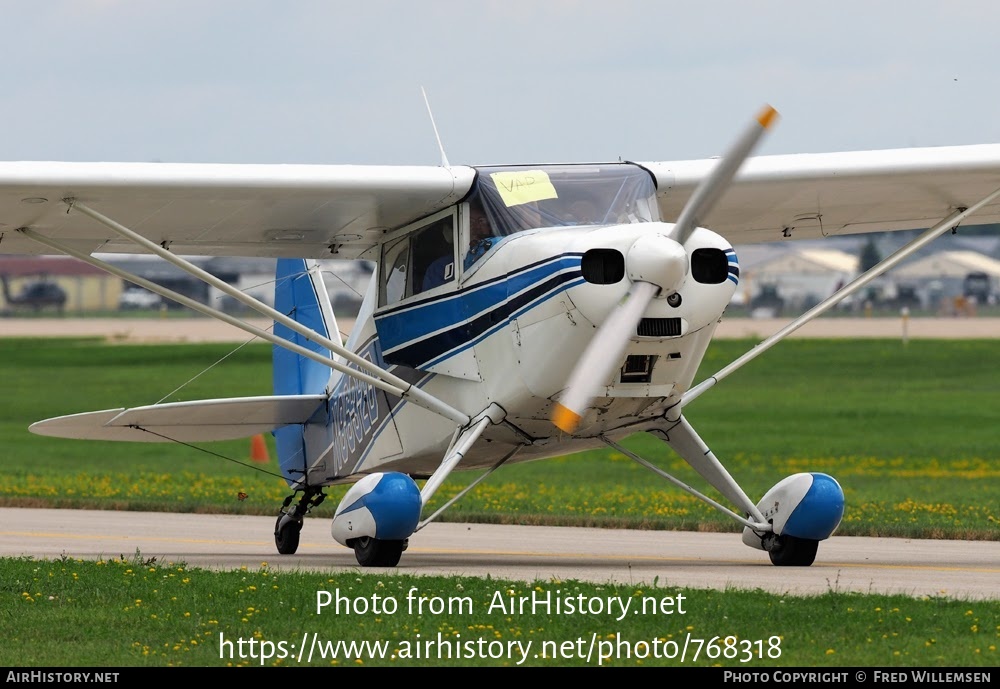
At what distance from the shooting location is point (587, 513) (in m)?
20.1

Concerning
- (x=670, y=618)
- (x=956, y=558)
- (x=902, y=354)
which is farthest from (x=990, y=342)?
(x=670, y=618)

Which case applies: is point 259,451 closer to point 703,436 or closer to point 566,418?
point 703,436

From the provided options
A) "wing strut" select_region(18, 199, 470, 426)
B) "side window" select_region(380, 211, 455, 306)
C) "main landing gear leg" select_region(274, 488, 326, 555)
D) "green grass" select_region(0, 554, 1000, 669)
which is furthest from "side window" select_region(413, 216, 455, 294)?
"main landing gear leg" select_region(274, 488, 326, 555)

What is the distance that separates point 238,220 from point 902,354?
Result: 44257 millimetres

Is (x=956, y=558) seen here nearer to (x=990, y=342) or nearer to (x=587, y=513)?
(x=587, y=513)

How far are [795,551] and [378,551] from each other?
3410 millimetres

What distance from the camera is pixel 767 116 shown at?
→ 11.2m

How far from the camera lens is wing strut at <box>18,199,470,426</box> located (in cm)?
1331

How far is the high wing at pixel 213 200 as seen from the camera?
13156 mm

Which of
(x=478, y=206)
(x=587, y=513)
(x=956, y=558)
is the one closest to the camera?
(x=478, y=206)

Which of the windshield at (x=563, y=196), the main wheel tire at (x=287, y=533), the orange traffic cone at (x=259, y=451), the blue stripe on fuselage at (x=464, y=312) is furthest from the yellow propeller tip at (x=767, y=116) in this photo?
the orange traffic cone at (x=259, y=451)

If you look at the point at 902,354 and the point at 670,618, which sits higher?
the point at 670,618

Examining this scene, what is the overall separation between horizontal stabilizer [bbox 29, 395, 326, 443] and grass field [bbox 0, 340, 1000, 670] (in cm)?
49

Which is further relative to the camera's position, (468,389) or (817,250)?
(817,250)
